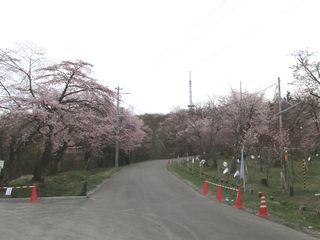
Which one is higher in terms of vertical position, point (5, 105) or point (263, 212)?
point (5, 105)

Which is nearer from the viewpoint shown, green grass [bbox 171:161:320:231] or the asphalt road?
the asphalt road

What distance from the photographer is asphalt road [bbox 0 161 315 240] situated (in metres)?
13.3

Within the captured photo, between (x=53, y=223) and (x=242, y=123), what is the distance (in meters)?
33.0

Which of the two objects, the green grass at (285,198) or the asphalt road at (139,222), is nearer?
the asphalt road at (139,222)

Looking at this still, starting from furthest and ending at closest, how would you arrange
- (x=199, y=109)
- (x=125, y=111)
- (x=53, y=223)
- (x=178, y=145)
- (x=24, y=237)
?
(x=178, y=145) < (x=199, y=109) < (x=125, y=111) < (x=53, y=223) < (x=24, y=237)

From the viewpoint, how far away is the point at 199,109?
78.2m

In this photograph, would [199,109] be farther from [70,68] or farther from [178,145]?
[70,68]

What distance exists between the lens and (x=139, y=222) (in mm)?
15969

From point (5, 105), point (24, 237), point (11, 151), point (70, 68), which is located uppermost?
point (70, 68)

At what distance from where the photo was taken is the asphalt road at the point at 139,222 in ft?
43.6

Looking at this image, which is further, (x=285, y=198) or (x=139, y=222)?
(x=285, y=198)

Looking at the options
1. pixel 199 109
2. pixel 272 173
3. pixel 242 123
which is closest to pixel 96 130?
pixel 242 123

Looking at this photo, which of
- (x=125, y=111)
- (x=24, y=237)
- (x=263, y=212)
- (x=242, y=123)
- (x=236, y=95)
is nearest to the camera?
(x=24, y=237)

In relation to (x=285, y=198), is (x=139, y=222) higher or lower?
lower
